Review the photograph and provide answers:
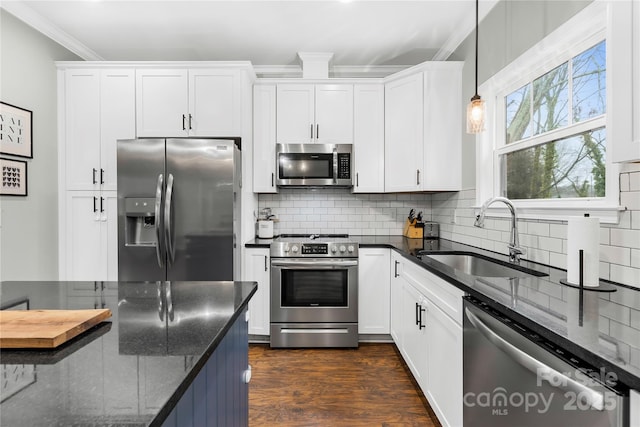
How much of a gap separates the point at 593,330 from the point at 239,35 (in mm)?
3170

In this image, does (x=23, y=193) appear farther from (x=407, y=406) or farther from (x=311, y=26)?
(x=407, y=406)

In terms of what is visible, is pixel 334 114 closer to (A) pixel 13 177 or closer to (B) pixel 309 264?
(B) pixel 309 264

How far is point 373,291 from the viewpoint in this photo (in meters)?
3.12

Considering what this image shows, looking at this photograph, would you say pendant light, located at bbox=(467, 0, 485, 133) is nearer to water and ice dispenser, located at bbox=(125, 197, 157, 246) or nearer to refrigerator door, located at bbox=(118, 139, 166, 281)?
refrigerator door, located at bbox=(118, 139, 166, 281)

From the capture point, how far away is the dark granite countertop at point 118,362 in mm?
571

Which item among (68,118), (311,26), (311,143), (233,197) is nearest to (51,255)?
(68,118)

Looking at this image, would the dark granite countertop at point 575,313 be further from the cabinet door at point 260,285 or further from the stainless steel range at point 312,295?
the cabinet door at point 260,285

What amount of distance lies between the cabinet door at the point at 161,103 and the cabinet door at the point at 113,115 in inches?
2.8

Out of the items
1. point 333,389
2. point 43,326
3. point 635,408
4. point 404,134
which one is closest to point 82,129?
point 43,326

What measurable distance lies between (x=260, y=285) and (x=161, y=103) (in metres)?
1.89

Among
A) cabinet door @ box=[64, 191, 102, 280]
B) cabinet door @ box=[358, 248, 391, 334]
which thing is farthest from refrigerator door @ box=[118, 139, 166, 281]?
cabinet door @ box=[358, 248, 391, 334]

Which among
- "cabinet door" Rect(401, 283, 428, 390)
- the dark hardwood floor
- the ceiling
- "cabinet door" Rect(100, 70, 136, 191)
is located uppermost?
the ceiling

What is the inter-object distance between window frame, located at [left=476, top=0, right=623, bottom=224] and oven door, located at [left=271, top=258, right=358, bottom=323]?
1297mm

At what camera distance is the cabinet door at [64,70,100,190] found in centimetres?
303
